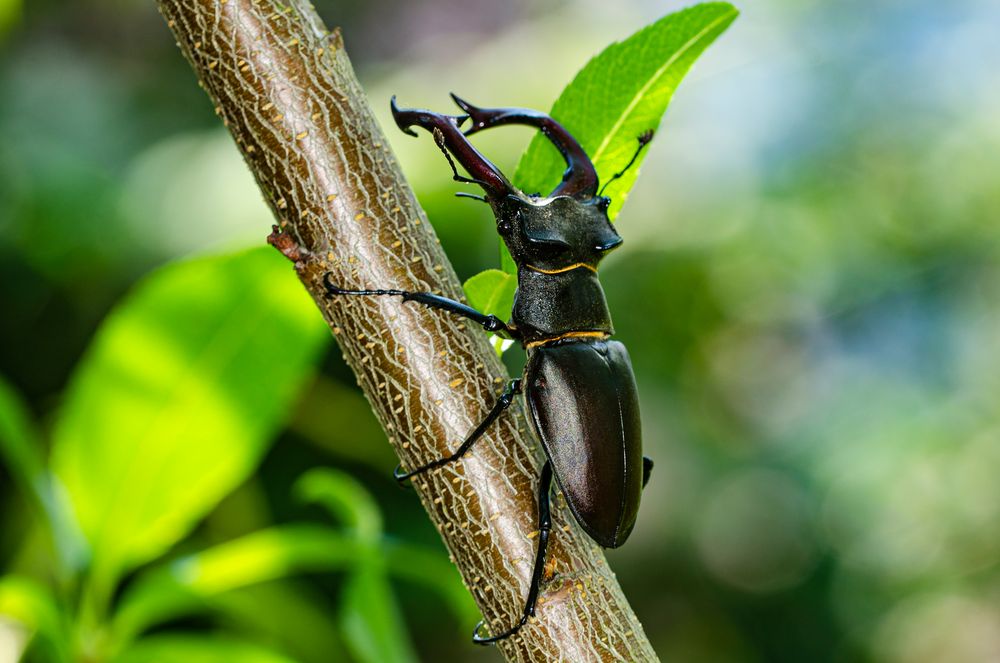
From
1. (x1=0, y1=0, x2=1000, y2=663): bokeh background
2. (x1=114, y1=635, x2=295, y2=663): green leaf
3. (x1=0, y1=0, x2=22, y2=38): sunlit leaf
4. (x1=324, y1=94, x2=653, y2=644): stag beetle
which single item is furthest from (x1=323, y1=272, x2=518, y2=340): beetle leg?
(x1=0, y1=0, x2=22, y2=38): sunlit leaf

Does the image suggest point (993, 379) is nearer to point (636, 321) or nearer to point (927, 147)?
point (927, 147)

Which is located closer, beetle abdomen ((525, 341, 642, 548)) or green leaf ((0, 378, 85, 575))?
beetle abdomen ((525, 341, 642, 548))

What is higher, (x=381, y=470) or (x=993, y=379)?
(x=993, y=379)

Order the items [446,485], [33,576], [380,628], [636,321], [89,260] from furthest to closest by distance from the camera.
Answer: [636,321], [89,260], [33,576], [380,628], [446,485]

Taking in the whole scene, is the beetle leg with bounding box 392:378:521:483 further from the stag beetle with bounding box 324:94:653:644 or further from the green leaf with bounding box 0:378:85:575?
the green leaf with bounding box 0:378:85:575

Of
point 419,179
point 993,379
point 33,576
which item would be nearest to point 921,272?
point 993,379

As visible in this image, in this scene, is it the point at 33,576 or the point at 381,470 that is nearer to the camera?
the point at 33,576
